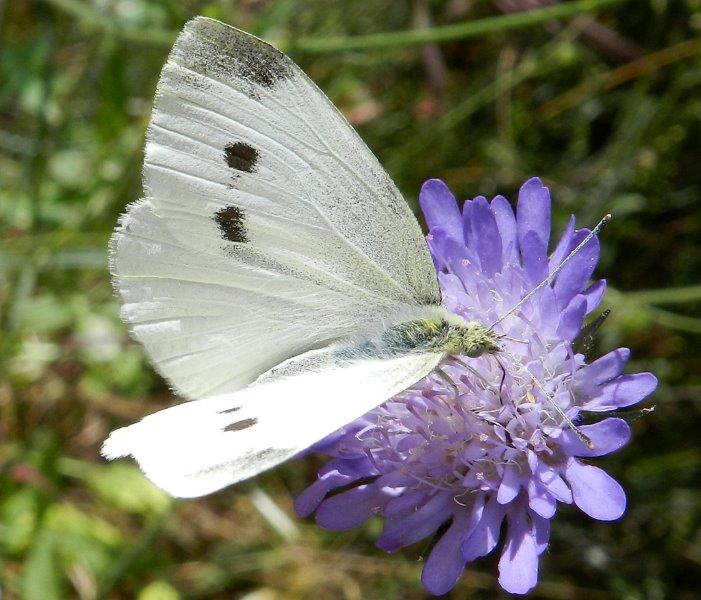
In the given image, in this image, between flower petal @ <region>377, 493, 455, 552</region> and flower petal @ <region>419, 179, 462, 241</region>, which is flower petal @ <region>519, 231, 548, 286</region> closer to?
flower petal @ <region>419, 179, 462, 241</region>

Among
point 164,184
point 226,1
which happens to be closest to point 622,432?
point 164,184

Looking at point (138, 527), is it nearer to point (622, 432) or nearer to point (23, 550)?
point (23, 550)

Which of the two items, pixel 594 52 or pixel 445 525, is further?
pixel 594 52

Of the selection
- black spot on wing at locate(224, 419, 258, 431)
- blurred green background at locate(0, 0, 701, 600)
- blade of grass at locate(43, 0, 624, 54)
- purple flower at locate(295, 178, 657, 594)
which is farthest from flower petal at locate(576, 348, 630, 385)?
blade of grass at locate(43, 0, 624, 54)

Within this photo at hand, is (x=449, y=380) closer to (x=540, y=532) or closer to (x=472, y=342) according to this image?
(x=472, y=342)

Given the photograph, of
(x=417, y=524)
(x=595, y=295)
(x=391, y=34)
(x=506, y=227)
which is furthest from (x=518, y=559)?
(x=391, y=34)

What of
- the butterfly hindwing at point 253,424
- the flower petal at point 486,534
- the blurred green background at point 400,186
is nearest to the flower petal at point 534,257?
the butterfly hindwing at point 253,424

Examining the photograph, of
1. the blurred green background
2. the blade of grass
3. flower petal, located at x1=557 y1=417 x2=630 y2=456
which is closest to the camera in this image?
flower petal, located at x1=557 y1=417 x2=630 y2=456
